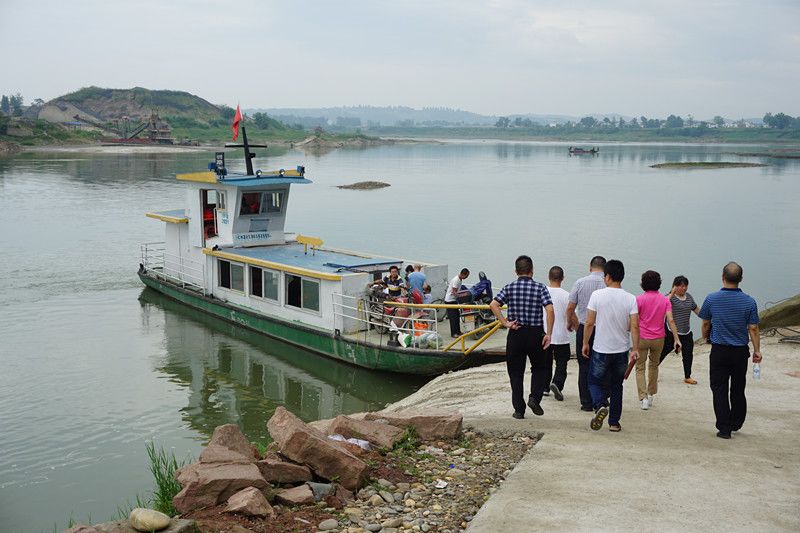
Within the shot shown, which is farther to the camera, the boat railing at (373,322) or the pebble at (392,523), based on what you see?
the boat railing at (373,322)

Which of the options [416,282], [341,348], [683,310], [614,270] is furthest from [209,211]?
[614,270]

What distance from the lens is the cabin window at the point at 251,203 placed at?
2086 cm

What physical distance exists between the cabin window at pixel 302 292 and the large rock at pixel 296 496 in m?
10.9

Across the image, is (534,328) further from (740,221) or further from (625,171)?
(625,171)

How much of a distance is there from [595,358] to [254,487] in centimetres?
387

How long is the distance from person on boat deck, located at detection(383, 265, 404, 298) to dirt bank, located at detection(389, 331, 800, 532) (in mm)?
5609

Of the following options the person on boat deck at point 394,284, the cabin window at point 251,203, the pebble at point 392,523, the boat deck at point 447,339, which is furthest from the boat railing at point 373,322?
the pebble at point 392,523

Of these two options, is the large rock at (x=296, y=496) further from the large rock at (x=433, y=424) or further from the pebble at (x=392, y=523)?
the large rock at (x=433, y=424)

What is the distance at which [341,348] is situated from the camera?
17.2 m

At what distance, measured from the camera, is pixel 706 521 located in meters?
6.43

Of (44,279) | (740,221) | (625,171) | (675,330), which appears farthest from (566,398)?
(625,171)

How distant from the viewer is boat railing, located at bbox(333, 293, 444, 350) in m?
16.4

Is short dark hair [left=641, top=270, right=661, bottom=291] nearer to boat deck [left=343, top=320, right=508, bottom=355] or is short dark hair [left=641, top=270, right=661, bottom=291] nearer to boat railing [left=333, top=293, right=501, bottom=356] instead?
boat railing [left=333, top=293, right=501, bottom=356]

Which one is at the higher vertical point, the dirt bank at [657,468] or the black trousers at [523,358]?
the black trousers at [523,358]
